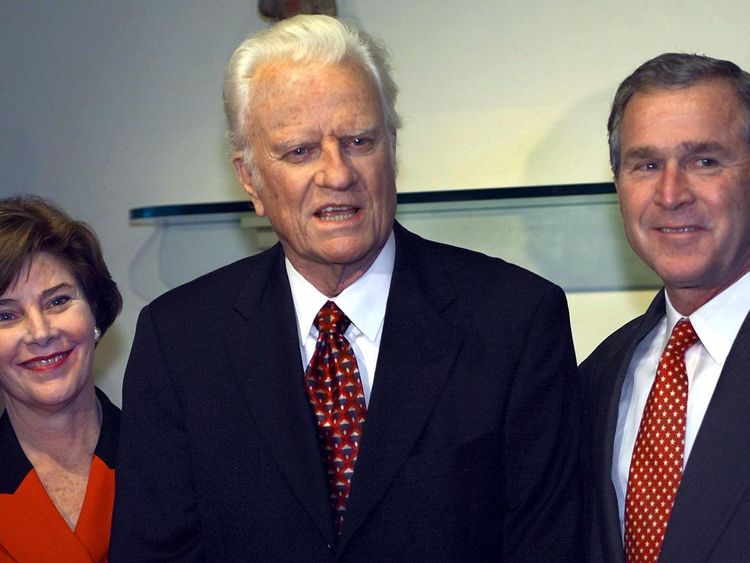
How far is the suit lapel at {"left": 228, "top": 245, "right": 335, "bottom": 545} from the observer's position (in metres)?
1.60

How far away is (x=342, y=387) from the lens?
1653mm

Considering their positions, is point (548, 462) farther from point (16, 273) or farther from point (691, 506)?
point (16, 273)

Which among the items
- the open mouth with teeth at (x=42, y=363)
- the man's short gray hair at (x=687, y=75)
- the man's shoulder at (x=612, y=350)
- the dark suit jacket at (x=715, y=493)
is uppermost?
the man's short gray hair at (x=687, y=75)

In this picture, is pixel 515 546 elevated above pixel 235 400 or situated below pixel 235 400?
below

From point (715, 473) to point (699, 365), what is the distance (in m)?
0.19

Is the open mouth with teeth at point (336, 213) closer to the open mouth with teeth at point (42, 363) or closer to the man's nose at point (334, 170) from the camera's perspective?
the man's nose at point (334, 170)

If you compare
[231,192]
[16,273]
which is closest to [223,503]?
[16,273]

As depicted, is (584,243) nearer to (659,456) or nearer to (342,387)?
(659,456)

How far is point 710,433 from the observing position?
5.23 feet

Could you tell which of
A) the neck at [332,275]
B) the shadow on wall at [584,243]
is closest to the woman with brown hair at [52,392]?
the neck at [332,275]

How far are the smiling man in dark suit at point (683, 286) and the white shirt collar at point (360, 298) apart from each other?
383 mm

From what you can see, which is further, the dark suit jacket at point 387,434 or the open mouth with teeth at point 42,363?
the open mouth with teeth at point 42,363

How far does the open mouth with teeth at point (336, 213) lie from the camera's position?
162 centimetres

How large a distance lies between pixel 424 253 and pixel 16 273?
0.73 metres
